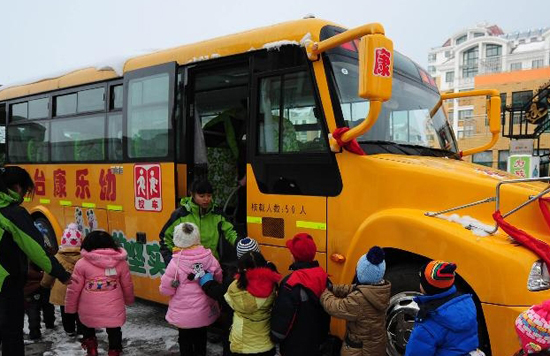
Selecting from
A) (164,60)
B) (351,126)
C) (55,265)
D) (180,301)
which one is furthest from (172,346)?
(164,60)

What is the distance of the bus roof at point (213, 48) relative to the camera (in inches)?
165

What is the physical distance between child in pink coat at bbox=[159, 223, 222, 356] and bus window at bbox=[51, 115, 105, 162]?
8.11ft

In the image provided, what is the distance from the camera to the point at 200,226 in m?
4.59

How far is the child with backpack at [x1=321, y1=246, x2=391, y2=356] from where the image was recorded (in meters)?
3.20

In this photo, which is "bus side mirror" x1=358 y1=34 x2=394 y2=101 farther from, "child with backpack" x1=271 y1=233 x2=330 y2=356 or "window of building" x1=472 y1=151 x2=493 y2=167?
"window of building" x1=472 y1=151 x2=493 y2=167

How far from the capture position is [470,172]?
378cm

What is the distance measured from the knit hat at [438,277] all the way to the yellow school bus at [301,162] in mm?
563

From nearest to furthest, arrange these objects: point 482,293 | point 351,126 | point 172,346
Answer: point 482,293
point 351,126
point 172,346

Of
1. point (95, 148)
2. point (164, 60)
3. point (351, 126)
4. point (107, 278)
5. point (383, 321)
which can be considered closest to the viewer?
point (383, 321)

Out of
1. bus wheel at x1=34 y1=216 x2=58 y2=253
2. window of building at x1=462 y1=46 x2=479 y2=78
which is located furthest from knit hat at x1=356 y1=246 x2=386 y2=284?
window of building at x1=462 y1=46 x2=479 y2=78

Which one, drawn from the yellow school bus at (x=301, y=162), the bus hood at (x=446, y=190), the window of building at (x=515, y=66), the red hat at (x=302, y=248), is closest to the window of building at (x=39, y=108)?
the yellow school bus at (x=301, y=162)

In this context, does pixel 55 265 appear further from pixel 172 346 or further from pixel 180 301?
pixel 172 346

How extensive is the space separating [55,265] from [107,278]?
0.61 meters

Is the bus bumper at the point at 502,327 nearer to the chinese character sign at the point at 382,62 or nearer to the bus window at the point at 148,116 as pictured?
the chinese character sign at the point at 382,62
